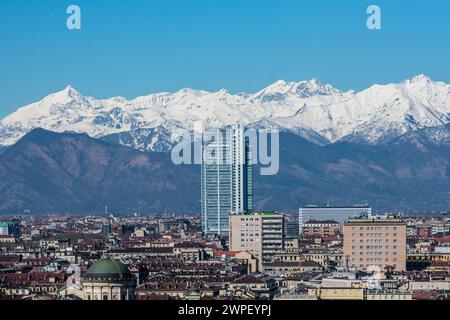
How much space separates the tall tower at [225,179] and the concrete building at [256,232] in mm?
38381

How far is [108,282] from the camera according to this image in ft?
117

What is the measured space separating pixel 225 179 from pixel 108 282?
83.4 meters

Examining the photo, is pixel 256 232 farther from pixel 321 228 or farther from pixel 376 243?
pixel 321 228

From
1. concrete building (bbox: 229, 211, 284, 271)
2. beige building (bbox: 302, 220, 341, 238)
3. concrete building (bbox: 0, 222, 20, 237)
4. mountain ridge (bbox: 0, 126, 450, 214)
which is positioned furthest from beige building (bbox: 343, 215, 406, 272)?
mountain ridge (bbox: 0, 126, 450, 214)

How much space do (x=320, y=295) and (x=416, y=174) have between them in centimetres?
16123

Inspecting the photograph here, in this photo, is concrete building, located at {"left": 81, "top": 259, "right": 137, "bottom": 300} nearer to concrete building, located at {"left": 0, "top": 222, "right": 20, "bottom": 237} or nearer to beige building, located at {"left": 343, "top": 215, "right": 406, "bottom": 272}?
beige building, located at {"left": 343, "top": 215, "right": 406, "bottom": 272}

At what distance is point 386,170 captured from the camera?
19862cm

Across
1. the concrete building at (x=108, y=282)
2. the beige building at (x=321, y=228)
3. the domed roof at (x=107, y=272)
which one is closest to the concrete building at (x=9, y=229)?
the beige building at (x=321, y=228)

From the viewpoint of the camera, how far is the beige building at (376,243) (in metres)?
59.5

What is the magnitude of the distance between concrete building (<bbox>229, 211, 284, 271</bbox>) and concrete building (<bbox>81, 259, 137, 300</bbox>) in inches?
1351

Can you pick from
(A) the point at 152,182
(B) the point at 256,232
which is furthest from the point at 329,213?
(A) the point at 152,182

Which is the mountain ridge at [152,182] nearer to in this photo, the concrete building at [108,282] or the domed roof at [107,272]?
the domed roof at [107,272]

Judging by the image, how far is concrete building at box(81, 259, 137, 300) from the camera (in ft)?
116
